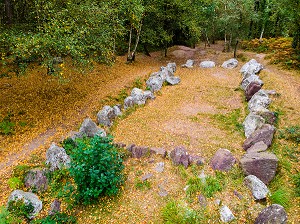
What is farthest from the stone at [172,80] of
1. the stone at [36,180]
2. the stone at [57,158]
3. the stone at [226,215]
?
the stone at [226,215]

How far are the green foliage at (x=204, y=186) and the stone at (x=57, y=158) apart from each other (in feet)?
17.2

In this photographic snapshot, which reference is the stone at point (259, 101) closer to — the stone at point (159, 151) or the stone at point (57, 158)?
the stone at point (159, 151)

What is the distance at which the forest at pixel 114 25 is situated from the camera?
1144 cm

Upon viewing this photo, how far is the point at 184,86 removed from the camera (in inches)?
866

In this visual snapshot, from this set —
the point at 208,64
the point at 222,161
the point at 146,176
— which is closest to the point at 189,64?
the point at 208,64

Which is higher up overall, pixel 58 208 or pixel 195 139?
pixel 195 139

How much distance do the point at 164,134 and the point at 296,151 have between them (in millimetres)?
6494

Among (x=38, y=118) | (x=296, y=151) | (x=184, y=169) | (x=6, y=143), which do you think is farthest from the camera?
(x=38, y=118)

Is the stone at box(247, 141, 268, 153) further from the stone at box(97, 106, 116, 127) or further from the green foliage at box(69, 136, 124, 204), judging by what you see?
the stone at box(97, 106, 116, 127)

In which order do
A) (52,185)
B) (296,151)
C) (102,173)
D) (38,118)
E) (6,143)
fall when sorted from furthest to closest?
(38,118)
(6,143)
(296,151)
(52,185)
(102,173)

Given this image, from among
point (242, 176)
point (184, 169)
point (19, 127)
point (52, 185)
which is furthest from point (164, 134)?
point (19, 127)

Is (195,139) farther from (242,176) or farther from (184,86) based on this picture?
(184,86)

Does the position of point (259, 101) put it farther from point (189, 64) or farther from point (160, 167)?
point (189, 64)

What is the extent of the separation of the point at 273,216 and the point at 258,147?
4.02 m
